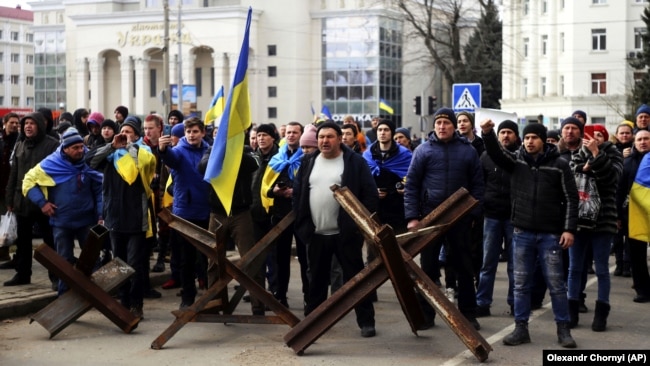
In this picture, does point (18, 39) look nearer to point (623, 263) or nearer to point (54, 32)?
point (54, 32)

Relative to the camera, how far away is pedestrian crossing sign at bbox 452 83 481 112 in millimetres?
19484

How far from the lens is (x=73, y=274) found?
31.7 ft

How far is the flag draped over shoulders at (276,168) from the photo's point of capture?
11102 mm

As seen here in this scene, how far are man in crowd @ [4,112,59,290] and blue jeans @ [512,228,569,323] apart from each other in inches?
227

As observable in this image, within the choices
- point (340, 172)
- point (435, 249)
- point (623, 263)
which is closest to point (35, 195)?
point (340, 172)

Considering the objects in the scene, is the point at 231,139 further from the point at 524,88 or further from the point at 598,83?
the point at 524,88

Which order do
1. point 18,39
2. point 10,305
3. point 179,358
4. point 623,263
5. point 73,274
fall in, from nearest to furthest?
point 179,358
point 73,274
point 10,305
point 623,263
point 18,39

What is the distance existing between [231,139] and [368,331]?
2.22 metres

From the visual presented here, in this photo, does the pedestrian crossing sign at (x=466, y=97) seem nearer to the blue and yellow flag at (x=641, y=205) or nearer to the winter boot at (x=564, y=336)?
the blue and yellow flag at (x=641, y=205)

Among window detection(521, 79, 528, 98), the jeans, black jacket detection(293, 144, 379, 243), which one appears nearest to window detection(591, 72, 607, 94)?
window detection(521, 79, 528, 98)

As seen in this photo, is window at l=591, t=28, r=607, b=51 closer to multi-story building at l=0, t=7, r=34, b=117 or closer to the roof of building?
multi-story building at l=0, t=7, r=34, b=117

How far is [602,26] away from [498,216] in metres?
58.6

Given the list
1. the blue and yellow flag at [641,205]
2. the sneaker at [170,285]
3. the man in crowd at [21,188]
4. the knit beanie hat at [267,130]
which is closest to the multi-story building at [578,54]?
the blue and yellow flag at [641,205]

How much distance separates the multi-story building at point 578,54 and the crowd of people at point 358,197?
53.2 m
